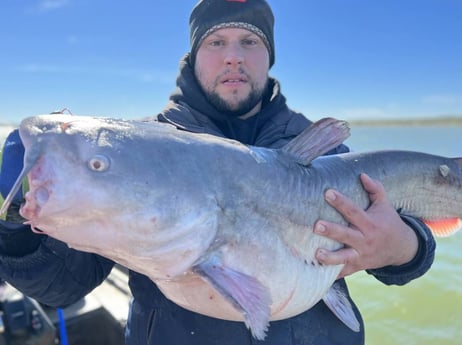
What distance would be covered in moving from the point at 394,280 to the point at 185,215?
1.51 meters

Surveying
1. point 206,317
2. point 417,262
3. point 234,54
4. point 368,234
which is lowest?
point 206,317

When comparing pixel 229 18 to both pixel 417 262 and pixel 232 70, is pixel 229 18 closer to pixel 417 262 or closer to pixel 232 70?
pixel 232 70

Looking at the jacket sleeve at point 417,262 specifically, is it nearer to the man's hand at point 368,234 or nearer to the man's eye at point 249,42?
the man's hand at point 368,234

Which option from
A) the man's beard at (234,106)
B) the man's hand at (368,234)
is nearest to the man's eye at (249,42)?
the man's beard at (234,106)

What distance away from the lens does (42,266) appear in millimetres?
2029

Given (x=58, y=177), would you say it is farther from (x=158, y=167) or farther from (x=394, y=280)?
(x=394, y=280)

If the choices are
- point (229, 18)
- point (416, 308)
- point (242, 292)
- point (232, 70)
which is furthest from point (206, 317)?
point (416, 308)

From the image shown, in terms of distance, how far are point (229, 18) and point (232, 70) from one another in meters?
0.46

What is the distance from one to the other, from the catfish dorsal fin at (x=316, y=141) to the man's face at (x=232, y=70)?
0.84m

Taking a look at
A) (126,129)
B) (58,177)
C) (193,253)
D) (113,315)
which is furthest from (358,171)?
(113,315)

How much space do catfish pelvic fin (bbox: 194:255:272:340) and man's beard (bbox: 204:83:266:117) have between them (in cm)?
139

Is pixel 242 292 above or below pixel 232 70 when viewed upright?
below

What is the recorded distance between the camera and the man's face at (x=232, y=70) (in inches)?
109

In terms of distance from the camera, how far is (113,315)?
4293 millimetres
